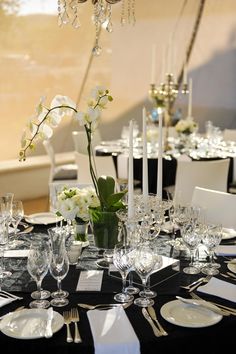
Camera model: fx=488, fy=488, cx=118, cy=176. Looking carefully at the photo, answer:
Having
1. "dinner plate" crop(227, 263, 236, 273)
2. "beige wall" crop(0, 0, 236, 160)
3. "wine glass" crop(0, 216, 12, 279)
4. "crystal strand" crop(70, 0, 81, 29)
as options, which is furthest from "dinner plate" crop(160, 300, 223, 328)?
"beige wall" crop(0, 0, 236, 160)

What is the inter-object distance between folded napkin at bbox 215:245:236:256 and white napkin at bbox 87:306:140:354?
0.71 meters

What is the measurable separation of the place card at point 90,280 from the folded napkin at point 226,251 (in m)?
0.57

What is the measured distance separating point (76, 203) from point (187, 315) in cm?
72

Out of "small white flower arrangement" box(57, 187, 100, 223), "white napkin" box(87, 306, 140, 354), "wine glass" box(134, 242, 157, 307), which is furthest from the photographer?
"small white flower arrangement" box(57, 187, 100, 223)

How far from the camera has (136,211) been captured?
217 centimetres

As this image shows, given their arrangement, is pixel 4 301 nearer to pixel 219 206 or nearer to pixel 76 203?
pixel 76 203

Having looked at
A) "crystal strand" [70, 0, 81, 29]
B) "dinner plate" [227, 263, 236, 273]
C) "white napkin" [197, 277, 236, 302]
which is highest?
"crystal strand" [70, 0, 81, 29]

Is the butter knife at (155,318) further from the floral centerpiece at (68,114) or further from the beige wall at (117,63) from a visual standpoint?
the beige wall at (117,63)

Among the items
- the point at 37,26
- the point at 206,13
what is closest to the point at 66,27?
the point at 37,26

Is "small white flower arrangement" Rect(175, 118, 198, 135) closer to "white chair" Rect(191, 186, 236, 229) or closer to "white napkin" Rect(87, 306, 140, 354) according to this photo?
"white chair" Rect(191, 186, 236, 229)

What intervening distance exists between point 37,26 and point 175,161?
10.7 feet

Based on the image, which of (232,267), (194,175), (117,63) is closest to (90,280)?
(232,267)

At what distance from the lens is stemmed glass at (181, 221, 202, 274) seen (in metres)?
1.98

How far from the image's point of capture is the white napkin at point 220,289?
1731 mm
